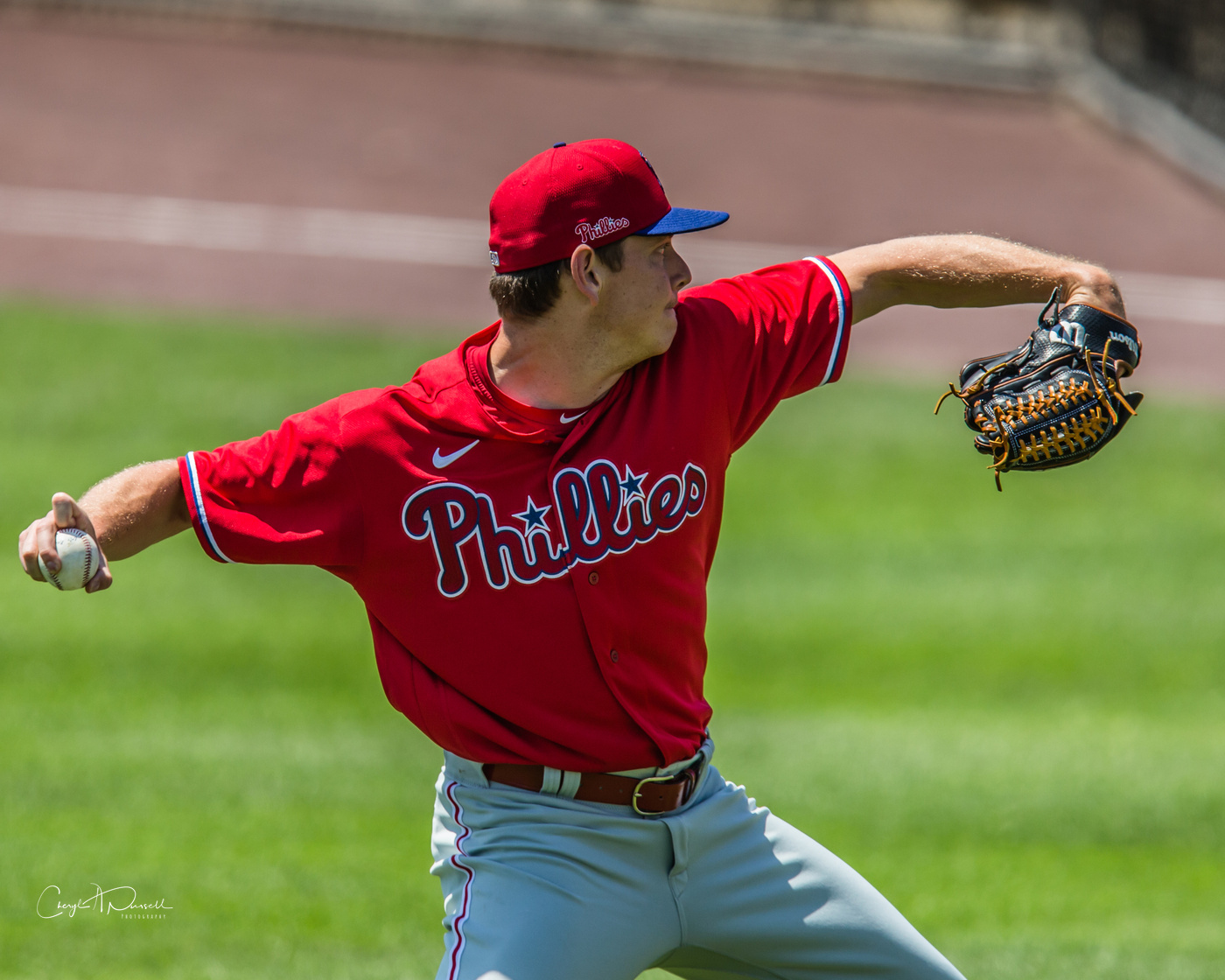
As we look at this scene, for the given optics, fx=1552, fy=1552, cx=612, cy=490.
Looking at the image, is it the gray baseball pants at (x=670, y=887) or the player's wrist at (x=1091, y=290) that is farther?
the player's wrist at (x=1091, y=290)

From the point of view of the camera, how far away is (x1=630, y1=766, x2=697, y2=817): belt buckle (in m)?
3.47

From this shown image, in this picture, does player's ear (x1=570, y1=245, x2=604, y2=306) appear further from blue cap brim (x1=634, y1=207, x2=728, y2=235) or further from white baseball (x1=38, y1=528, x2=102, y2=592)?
white baseball (x1=38, y1=528, x2=102, y2=592)

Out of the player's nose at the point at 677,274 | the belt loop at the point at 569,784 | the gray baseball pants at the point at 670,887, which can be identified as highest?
the player's nose at the point at 677,274

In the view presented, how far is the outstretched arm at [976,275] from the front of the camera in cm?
365

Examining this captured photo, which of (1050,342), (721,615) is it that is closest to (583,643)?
(1050,342)

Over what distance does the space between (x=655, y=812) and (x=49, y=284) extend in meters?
12.7

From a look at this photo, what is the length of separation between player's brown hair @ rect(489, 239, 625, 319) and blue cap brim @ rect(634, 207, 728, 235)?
0.08 meters

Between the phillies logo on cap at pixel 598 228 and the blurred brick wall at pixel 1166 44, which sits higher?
the blurred brick wall at pixel 1166 44

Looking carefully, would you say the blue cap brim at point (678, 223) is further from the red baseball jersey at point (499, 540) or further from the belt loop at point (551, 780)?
the belt loop at point (551, 780)

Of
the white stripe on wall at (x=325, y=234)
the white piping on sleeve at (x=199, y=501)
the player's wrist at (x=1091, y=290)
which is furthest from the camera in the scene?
the white stripe on wall at (x=325, y=234)

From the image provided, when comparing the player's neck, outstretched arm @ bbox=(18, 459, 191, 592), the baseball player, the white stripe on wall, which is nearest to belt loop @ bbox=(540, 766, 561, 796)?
the baseball player

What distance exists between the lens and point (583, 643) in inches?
136

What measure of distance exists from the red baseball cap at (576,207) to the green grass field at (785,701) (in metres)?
2.75

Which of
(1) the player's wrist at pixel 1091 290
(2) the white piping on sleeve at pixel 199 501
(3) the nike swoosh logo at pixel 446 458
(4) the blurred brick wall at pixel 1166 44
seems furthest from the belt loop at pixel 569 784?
(4) the blurred brick wall at pixel 1166 44
